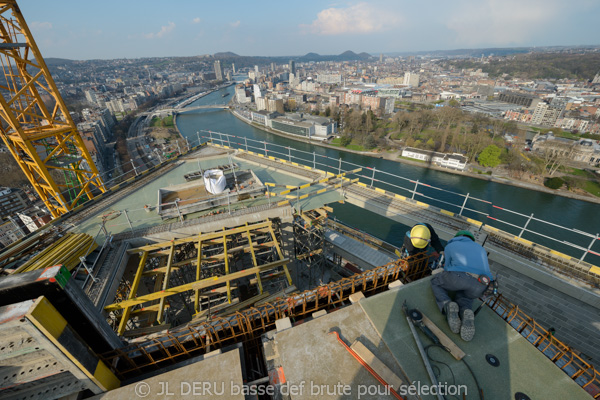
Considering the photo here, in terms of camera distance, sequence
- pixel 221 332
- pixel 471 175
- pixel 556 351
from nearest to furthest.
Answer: pixel 556 351 < pixel 221 332 < pixel 471 175

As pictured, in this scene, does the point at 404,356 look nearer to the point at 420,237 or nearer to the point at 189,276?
the point at 420,237

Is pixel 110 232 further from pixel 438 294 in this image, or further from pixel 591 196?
pixel 591 196

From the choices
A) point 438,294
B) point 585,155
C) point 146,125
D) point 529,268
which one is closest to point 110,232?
point 438,294

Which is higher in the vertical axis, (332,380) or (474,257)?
(474,257)

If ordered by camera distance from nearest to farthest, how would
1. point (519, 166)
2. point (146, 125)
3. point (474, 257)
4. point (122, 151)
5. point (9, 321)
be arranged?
1. point (9, 321)
2. point (474, 257)
3. point (519, 166)
4. point (122, 151)
5. point (146, 125)

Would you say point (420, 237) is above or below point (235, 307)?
above

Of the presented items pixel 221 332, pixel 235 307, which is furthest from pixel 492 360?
pixel 235 307

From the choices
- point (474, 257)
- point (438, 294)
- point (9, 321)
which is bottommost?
point (438, 294)
